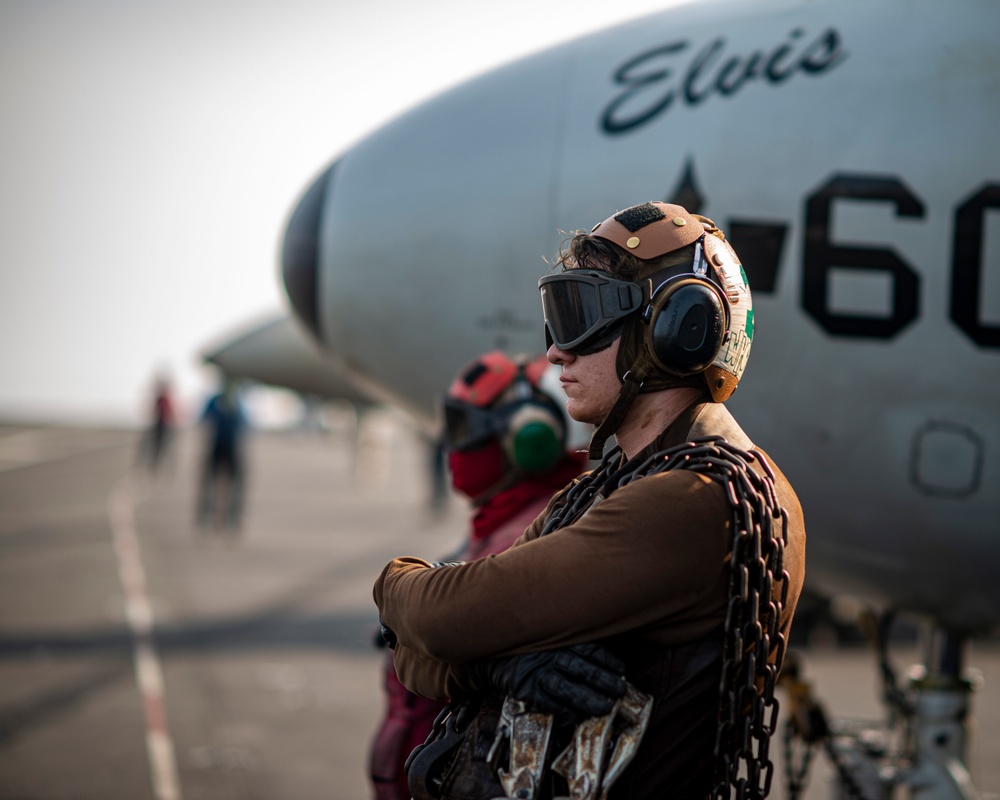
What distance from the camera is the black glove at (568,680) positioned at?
5.50ft

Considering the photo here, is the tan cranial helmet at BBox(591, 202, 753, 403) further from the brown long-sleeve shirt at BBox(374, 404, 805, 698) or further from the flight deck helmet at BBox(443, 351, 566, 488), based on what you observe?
the flight deck helmet at BBox(443, 351, 566, 488)

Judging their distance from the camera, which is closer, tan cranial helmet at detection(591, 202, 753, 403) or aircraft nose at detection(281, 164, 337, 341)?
tan cranial helmet at detection(591, 202, 753, 403)

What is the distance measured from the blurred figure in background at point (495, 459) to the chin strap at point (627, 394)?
1159mm

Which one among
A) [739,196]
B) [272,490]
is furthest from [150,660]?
[272,490]

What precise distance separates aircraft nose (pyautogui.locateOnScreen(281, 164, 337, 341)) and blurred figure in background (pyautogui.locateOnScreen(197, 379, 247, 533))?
9877 mm

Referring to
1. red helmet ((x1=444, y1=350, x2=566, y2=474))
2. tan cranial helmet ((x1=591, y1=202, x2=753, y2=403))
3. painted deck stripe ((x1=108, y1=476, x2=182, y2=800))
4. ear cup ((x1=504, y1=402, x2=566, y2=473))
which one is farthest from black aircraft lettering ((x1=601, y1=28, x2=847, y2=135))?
painted deck stripe ((x1=108, y1=476, x2=182, y2=800))

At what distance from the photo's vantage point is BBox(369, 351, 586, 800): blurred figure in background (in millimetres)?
3076

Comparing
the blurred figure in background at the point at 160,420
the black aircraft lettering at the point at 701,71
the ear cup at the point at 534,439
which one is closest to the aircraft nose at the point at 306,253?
the black aircraft lettering at the point at 701,71

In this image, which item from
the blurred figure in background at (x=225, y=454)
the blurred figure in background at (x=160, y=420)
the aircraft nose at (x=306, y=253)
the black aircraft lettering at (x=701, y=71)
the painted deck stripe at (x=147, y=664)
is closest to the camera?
the black aircraft lettering at (x=701, y=71)

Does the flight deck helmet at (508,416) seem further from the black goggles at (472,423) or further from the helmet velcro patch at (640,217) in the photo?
the helmet velcro patch at (640,217)

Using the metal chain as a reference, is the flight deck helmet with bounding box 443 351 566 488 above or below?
above

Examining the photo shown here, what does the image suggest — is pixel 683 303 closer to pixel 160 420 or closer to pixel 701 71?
pixel 701 71

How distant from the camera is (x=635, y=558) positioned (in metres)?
1.65

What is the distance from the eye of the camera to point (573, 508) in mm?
1974
